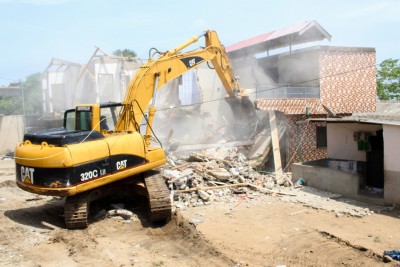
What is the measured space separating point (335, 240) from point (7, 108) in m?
40.7

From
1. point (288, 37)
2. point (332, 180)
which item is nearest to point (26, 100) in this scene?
point (288, 37)

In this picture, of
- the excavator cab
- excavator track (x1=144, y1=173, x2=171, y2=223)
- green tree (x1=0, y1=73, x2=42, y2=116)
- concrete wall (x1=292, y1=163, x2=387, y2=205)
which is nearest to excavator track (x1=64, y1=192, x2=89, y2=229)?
excavator track (x1=144, y1=173, x2=171, y2=223)

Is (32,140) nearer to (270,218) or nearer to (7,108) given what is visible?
(270,218)

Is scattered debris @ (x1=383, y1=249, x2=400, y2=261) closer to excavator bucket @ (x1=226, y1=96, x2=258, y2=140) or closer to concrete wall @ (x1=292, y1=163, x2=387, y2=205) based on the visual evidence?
concrete wall @ (x1=292, y1=163, x2=387, y2=205)

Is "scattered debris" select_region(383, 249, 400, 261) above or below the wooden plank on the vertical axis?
below

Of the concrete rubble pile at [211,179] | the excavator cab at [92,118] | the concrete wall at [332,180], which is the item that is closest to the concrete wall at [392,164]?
the concrete wall at [332,180]

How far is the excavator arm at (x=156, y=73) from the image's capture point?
9.50 meters

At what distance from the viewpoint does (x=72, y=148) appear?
731 centimetres

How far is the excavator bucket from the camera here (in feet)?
55.7

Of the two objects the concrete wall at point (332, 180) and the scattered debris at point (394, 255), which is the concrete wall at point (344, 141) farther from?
the scattered debris at point (394, 255)

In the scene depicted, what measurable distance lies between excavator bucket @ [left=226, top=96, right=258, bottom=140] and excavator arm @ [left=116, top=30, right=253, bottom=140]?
354cm

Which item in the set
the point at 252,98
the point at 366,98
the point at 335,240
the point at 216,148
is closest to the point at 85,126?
the point at 335,240

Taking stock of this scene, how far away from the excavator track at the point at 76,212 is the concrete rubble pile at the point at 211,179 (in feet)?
10.7

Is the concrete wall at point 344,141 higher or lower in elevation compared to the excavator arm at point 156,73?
lower
